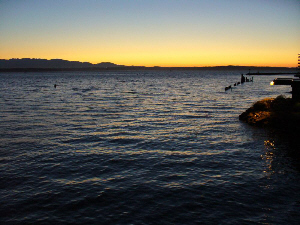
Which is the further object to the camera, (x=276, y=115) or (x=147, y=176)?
(x=276, y=115)

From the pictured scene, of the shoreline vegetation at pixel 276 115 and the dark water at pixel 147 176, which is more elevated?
the shoreline vegetation at pixel 276 115

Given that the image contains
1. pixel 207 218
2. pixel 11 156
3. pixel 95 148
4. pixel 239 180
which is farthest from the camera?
pixel 95 148

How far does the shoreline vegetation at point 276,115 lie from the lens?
2433 centimetres

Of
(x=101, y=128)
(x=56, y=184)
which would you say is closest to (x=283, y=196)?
(x=56, y=184)

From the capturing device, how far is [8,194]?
1200 centimetres

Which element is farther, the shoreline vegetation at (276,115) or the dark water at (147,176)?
the shoreline vegetation at (276,115)

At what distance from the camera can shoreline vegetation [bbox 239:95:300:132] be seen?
958 inches

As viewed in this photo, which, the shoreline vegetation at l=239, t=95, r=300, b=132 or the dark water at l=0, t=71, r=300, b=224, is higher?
the shoreline vegetation at l=239, t=95, r=300, b=132

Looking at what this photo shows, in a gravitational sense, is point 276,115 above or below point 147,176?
above

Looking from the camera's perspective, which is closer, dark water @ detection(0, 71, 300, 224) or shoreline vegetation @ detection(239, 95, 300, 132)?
dark water @ detection(0, 71, 300, 224)

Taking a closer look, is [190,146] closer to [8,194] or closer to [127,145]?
[127,145]

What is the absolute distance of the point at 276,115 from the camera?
26.4 meters

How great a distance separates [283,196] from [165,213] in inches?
204

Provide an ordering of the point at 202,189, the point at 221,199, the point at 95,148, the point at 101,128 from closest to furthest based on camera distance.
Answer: the point at 221,199 → the point at 202,189 → the point at 95,148 → the point at 101,128
